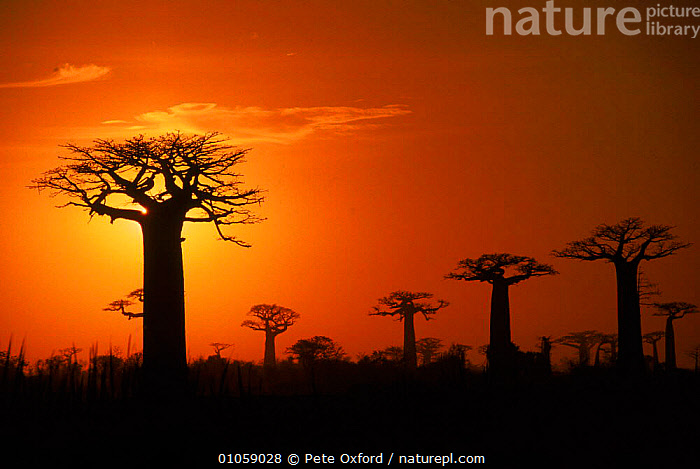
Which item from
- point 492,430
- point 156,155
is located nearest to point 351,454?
point 492,430

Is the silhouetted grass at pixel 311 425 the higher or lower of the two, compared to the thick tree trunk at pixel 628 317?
lower

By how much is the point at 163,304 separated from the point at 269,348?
25.4 m

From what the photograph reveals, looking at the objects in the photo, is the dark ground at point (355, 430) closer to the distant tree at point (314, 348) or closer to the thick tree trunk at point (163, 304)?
the thick tree trunk at point (163, 304)

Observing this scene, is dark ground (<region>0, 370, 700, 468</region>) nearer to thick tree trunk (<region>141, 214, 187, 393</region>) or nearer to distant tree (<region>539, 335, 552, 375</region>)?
thick tree trunk (<region>141, 214, 187, 393</region>)

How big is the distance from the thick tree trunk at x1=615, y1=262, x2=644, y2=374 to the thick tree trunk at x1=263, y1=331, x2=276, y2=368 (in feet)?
60.0

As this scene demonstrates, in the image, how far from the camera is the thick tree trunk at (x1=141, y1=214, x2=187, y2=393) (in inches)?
675

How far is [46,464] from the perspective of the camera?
27.4 ft

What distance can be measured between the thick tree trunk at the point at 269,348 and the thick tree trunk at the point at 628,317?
60.0 feet

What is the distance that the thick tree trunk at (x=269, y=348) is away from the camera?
41.3 m

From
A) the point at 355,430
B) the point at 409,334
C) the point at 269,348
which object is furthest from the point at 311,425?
the point at 269,348

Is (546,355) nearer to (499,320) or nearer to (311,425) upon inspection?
(499,320)

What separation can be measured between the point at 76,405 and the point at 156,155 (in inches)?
350

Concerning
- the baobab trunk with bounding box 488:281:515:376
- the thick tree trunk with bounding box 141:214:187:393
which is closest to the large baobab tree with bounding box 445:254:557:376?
the baobab trunk with bounding box 488:281:515:376

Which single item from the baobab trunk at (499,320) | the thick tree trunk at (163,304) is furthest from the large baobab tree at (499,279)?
the thick tree trunk at (163,304)
